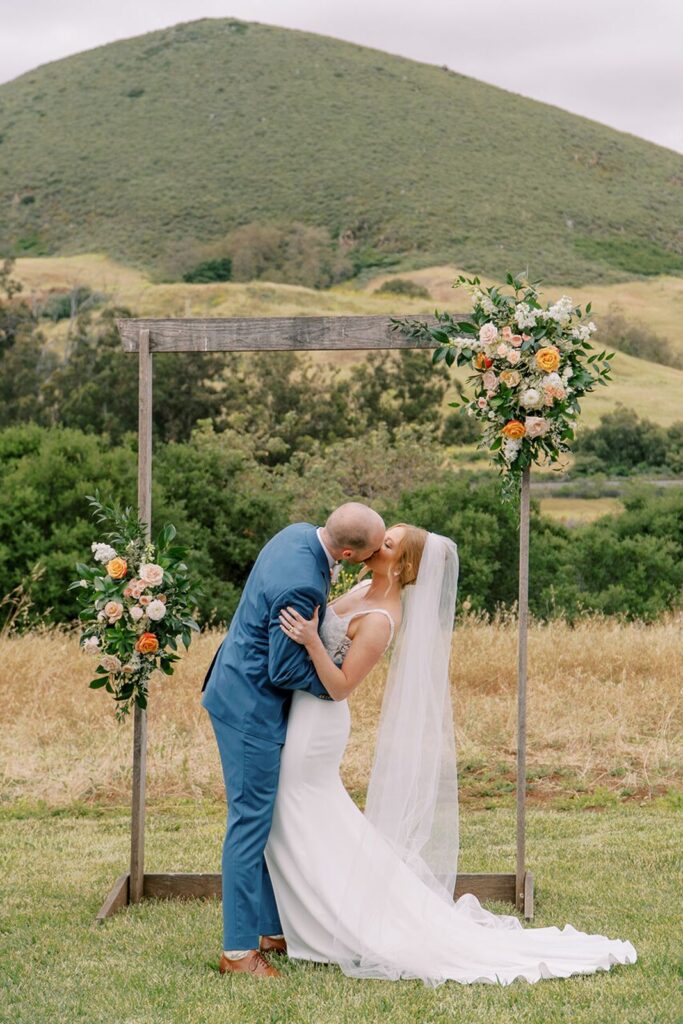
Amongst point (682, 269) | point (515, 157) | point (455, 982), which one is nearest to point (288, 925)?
point (455, 982)

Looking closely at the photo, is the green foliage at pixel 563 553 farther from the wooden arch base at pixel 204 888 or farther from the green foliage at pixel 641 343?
the green foliage at pixel 641 343

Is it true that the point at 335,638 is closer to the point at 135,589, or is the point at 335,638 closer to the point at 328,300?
the point at 135,589

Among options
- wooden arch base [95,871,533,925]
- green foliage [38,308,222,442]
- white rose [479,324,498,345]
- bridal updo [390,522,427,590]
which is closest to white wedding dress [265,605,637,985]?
bridal updo [390,522,427,590]

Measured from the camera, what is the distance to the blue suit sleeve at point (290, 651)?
4500 mm

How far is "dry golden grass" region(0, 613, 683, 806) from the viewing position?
8.01 m

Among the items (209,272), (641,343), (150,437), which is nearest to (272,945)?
(150,437)

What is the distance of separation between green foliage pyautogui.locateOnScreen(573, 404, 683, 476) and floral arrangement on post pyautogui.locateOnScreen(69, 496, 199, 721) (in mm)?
31549

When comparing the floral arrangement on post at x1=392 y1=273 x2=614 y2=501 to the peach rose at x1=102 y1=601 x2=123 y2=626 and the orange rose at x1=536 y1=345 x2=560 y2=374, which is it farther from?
the peach rose at x1=102 y1=601 x2=123 y2=626

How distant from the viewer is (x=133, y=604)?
538 cm

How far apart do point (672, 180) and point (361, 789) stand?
70.6 metres

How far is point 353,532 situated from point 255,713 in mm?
774

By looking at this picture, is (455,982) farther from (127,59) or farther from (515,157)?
(127,59)

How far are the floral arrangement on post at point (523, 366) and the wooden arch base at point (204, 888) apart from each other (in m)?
1.78

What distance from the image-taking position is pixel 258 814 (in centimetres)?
469
